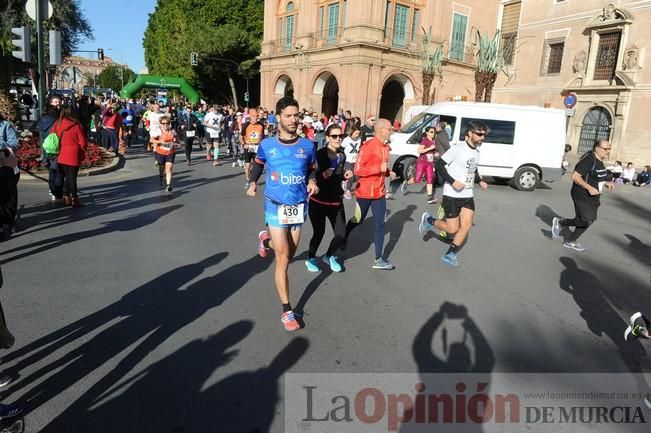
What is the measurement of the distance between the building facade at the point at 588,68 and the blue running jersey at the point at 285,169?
68.0 ft

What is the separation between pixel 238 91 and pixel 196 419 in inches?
1899

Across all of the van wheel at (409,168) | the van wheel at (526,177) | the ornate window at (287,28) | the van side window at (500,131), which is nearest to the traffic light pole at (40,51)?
the van wheel at (409,168)

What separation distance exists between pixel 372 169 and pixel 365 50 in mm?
26520

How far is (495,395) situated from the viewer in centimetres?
339

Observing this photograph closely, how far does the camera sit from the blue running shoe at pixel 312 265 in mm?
5863

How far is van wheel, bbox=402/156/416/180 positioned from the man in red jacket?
7474 mm

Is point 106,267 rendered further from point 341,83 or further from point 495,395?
point 341,83

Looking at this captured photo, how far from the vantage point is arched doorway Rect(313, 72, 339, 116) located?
115 ft

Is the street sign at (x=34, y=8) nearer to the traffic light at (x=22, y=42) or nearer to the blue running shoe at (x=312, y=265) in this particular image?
the traffic light at (x=22, y=42)

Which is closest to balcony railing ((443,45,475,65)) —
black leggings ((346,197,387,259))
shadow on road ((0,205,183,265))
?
shadow on road ((0,205,183,265))

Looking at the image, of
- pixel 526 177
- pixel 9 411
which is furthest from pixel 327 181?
pixel 526 177

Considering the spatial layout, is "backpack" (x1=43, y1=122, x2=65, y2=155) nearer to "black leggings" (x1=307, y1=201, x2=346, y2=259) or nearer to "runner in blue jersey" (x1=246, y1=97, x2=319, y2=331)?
"black leggings" (x1=307, y1=201, x2=346, y2=259)

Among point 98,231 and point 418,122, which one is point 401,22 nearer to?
point 418,122

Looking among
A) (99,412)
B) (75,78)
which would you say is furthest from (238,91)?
(99,412)
